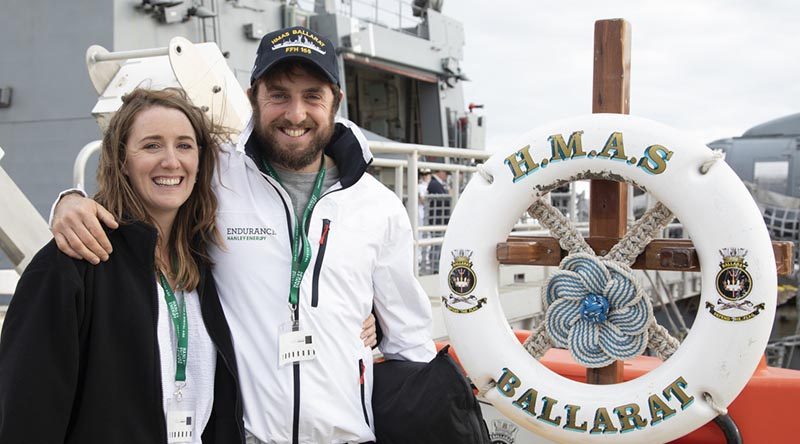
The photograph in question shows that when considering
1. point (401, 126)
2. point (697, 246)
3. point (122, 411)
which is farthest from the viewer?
point (401, 126)

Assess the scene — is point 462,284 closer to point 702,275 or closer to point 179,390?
point 702,275

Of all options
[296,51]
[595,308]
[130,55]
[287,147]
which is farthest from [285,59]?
[130,55]

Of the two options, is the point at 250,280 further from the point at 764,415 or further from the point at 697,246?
the point at 764,415

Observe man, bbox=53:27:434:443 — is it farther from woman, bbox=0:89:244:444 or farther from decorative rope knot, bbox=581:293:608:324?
decorative rope knot, bbox=581:293:608:324

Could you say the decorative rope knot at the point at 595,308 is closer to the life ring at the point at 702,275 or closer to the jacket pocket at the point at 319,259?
the life ring at the point at 702,275

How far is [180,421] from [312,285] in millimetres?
412

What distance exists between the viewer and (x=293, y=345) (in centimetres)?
174

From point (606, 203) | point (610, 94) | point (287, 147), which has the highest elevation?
point (610, 94)

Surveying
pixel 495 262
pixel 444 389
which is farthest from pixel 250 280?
pixel 495 262

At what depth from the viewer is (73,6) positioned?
731 cm

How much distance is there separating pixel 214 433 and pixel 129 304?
358 mm

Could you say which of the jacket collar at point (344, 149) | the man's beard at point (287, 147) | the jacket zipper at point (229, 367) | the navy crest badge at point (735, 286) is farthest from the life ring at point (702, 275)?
the jacket zipper at point (229, 367)

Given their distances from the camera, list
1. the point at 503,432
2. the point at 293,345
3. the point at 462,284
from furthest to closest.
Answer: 1. the point at 503,432
2. the point at 462,284
3. the point at 293,345

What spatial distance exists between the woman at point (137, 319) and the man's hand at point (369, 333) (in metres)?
0.37
